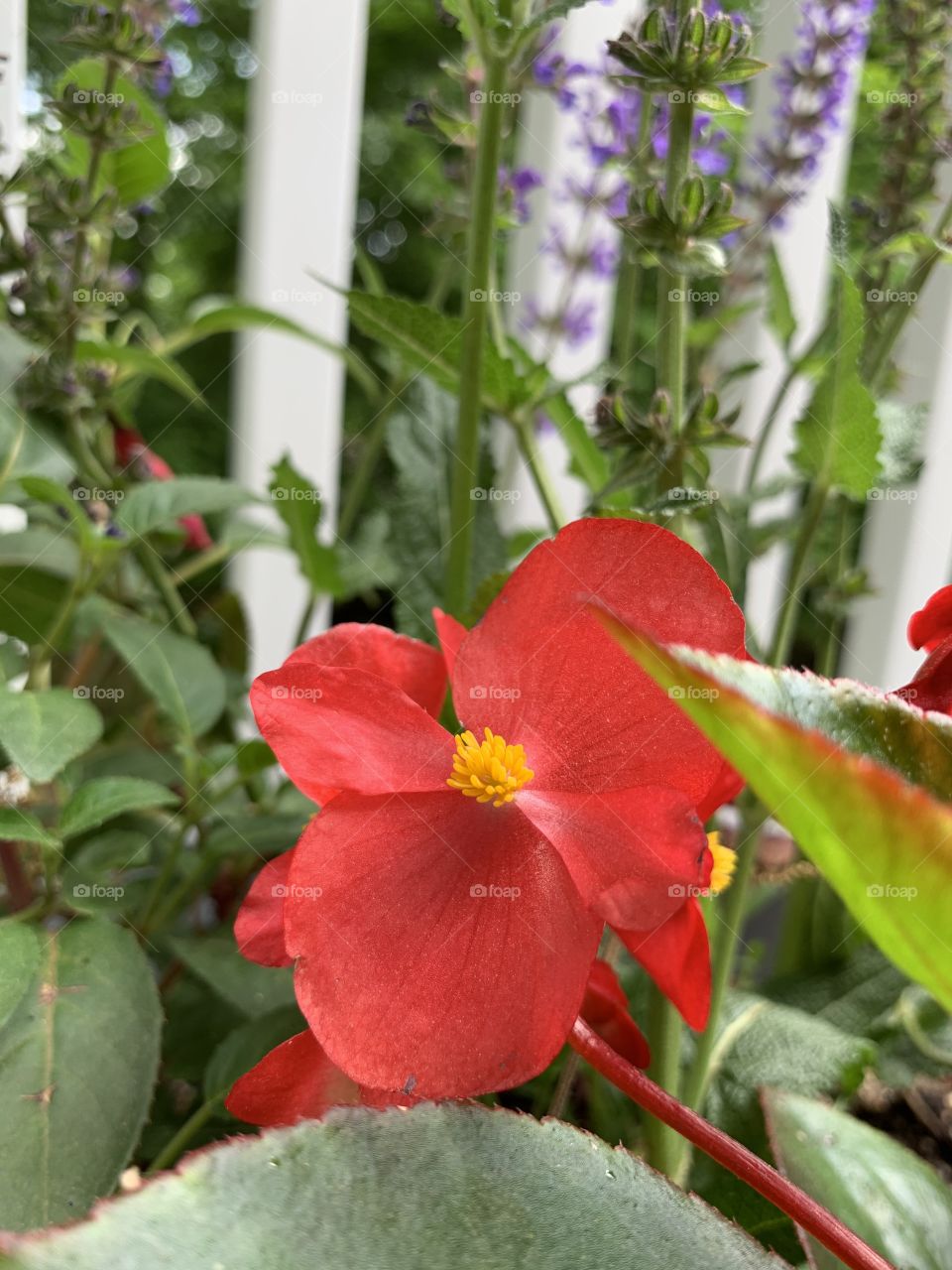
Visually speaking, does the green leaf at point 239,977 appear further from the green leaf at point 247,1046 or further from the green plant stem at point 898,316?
the green plant stem at point 898,316

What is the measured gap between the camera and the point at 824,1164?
0.32 metres

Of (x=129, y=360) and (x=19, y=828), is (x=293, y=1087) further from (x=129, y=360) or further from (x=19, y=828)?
(x=129, y=360)

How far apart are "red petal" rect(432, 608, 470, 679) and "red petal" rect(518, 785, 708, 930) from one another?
4cm

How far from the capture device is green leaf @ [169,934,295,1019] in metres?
0.39

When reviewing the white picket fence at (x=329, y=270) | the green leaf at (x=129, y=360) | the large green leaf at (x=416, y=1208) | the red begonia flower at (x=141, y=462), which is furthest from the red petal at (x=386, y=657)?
the white picket fence at (x=329, y=270)

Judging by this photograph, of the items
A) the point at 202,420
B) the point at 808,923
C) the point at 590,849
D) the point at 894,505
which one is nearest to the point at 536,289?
the point at 894,505

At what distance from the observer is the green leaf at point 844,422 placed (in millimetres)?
371

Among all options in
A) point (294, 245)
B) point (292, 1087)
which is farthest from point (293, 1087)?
point (294, 245)

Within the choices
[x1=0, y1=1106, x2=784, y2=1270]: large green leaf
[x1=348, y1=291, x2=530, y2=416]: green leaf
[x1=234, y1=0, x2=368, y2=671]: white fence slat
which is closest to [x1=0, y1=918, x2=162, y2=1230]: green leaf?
[x1=0, y1=1106, x2=784, y2=1270]: large green leaf

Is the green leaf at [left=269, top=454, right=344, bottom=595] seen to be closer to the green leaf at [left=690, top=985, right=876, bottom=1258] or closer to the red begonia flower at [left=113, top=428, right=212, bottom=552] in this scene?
the red begonia flower at [left=113, top=428, right=212, bottom=552]

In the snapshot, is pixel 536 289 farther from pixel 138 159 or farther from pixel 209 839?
pixel 209 839

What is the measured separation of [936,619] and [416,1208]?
0.56ft

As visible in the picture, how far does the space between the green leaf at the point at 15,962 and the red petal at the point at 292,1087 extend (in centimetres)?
8

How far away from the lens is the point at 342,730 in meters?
0.26
